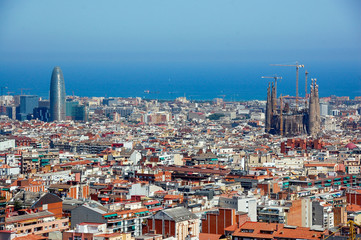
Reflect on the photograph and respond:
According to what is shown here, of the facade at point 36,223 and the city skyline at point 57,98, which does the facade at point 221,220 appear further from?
the city skyline at point 57,98

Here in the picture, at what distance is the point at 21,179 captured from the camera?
3866 centimetres

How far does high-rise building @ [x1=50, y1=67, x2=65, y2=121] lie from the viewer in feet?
365

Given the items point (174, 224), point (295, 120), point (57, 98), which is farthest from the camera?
point (57, 98)

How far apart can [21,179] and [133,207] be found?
10.7m

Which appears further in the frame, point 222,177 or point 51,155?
point 51,155

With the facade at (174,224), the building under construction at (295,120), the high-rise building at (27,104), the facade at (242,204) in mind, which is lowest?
the facade at (174,224)

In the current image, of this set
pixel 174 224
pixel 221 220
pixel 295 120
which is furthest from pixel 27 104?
pixel 174 224

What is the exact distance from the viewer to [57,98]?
370 ft

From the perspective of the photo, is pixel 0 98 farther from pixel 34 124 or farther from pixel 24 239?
pixel 24 239

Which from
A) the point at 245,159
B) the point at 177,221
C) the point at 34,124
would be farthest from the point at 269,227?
the point at 34,124

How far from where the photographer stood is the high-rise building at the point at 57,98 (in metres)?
111

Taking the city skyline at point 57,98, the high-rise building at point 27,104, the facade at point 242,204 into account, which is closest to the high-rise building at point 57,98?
the city skyline at point 57,98

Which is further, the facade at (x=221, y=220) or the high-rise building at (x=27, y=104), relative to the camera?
the high-rise building at (x=27, y=104)

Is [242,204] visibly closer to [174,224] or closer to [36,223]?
[174,224]
